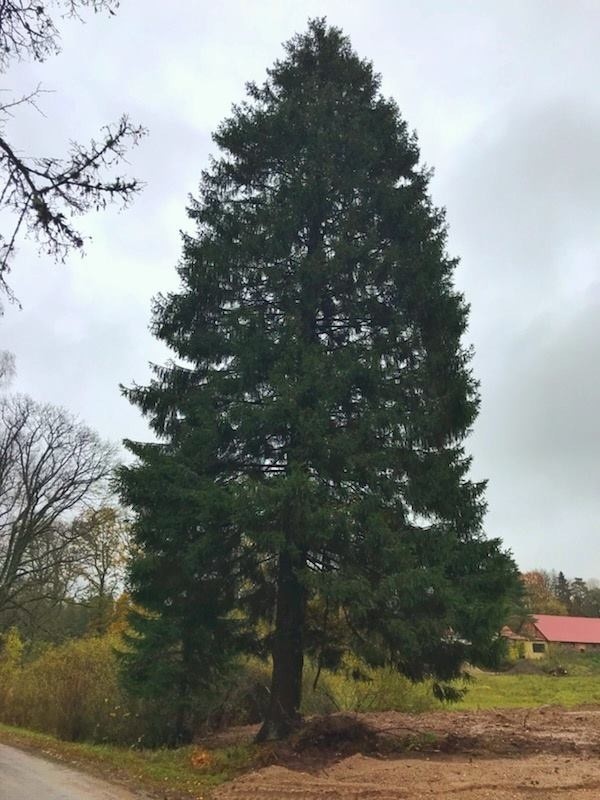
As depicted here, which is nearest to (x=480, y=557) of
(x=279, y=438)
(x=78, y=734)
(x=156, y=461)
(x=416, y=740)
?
(x=416, y=740)

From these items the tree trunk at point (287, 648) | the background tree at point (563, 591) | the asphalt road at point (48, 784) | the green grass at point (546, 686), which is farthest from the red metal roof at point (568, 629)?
the asphalt road at point (48, 784)

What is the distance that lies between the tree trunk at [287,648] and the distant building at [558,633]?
2073 inches

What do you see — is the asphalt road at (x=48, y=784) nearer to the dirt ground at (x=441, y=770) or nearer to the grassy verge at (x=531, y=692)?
the dirt ground at (x=441, y=770)

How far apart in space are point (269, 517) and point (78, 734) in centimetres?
851

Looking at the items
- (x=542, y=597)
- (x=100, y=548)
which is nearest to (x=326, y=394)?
(x=100, y=548)

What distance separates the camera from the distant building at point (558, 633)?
201 ft

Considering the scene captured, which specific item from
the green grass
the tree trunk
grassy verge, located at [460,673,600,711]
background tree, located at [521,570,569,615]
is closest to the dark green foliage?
the tree trunk

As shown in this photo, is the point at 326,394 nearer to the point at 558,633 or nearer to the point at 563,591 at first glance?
the point at 558,633

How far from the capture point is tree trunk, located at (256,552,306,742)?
37.8 ft

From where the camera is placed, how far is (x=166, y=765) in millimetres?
11039

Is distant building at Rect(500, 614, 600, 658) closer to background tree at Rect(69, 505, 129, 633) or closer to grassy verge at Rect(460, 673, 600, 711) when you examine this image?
grassy verge at Rect(460, 673, 600, 711)

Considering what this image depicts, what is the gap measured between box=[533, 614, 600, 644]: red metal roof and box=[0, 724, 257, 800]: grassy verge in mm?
56516

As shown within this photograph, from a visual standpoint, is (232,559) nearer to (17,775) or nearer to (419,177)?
(17,775)

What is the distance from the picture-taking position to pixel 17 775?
1084cm
